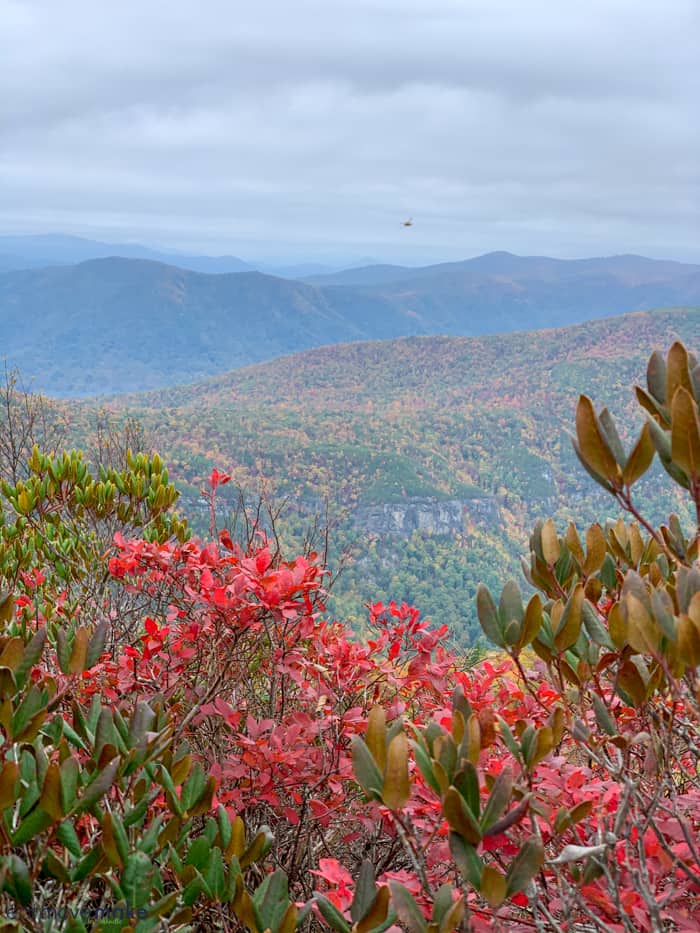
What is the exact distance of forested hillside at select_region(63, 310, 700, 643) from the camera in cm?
A: 4903

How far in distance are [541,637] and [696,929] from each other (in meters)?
0.44

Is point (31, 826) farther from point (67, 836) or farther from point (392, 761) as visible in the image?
point (392, 761)

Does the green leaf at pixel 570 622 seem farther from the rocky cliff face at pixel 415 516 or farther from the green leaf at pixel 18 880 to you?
the rocky cliff face at pixel 415 516

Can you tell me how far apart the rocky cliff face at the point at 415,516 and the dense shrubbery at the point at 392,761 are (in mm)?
53842

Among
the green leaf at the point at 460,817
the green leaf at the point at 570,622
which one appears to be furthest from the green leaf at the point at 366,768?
the green leaf at the point at 570,622

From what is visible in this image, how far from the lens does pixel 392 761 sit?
2.89 feet

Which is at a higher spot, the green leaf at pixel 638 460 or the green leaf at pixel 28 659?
the green leaf at pixel 638 460

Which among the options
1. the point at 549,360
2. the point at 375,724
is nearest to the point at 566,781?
the point at 375,724

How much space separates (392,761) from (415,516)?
59.4 metres

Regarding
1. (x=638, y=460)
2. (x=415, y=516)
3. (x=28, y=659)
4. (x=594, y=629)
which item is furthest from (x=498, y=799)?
(x=415, y=516)

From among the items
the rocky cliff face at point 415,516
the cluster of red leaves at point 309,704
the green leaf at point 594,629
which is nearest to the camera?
the green leaf at point 594,629

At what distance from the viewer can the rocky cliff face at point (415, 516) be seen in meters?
58.6

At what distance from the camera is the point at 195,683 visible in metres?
2.10

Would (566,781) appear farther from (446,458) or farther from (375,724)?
(446,458)
